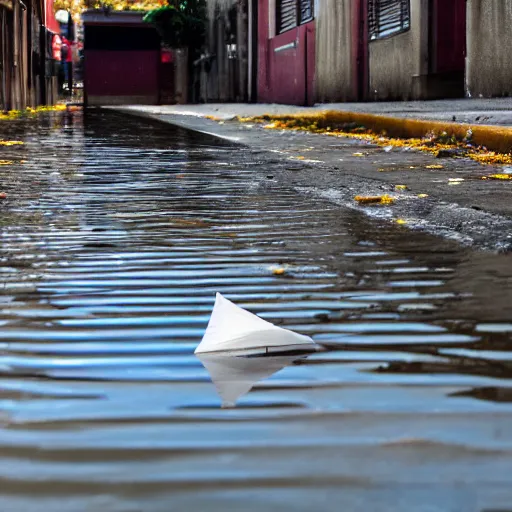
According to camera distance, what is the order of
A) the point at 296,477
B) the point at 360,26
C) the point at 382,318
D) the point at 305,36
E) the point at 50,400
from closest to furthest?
the point at 296,477
the point at 50,400
the point at 382,318
the point at 360,26
the point at 305,36

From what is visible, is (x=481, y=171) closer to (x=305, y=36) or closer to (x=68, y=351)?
(x=68, y=351)

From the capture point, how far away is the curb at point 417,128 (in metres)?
7.67

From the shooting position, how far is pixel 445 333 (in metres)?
2.10

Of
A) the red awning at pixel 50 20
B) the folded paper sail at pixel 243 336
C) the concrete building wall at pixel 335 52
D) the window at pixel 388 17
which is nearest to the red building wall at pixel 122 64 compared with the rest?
the red awning at pixel 50 20

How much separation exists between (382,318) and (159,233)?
1.71m

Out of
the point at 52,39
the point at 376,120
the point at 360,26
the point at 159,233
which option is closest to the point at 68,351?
the point at 159,233

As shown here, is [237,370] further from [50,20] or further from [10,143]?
[50,20]

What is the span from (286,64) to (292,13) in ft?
3.07

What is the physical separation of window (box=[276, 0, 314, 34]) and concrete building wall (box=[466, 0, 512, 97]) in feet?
25.3

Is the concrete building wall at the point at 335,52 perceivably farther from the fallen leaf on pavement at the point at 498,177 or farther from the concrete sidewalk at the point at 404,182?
the fallen leaf on pavement at the point at 498,177

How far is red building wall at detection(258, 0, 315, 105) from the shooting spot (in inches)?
715

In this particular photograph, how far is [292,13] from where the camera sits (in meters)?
20.0

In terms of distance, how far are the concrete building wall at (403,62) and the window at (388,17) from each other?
0.13 meters

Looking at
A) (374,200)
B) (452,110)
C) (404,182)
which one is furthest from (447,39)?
(374,200)
